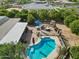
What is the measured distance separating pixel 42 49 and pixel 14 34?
3042 millimetres

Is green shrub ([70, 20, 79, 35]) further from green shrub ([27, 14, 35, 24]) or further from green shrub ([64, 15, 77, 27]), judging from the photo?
green shrub ([27, 14, 35, 24])

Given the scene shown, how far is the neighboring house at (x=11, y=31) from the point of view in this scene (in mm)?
18291

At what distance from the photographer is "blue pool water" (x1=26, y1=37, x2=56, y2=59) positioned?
17569 millimetres

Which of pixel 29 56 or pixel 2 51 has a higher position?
pixel 2 51

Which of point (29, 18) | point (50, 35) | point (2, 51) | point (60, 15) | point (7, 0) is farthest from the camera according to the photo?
point (7, 0)

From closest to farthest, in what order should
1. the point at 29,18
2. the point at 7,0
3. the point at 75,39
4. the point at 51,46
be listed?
the point at 51,46, the point at 75,39, the point at 29,18, the point at 7,0

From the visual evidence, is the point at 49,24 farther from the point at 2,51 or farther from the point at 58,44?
the point at 2,51

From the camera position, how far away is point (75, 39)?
2148cm

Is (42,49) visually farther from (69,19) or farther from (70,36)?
(69,19)

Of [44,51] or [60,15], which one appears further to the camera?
[60,15]

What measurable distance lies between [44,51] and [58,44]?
1830 mm

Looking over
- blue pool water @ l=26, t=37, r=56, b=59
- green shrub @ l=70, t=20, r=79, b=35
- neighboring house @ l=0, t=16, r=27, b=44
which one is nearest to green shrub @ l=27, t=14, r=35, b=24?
neighboring house @ l=0, t=16, r=27, b=44

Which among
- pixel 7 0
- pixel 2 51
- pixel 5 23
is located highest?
pixel 2 51

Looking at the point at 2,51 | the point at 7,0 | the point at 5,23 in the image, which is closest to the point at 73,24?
the point at 5,23
